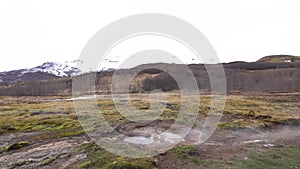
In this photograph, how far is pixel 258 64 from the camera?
6693 inches

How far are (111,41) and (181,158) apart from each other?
12.9m

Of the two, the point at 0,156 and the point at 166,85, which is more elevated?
the point at 166,85

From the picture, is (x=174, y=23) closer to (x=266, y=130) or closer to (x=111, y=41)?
(x=111, y=41)

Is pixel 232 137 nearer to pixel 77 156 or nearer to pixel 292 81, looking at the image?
pixel 77 156

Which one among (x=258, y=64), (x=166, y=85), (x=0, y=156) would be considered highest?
(x=258, y=64)

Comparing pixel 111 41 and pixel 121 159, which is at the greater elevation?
pixel 111 41

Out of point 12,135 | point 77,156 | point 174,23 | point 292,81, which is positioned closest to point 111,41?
point 174,23

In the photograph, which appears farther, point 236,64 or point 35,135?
point 236,64

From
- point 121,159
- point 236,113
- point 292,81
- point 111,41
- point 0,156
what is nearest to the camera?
point 121,159

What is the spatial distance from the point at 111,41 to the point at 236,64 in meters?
170

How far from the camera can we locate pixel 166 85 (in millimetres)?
135875

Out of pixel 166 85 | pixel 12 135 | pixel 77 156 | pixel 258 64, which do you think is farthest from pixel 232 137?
pixel 258 64

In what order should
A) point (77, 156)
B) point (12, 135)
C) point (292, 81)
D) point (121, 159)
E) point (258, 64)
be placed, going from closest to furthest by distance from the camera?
point (121, 159) < point (77, 156) < point (12, 135) < point (292, 81) < point (258, 64)

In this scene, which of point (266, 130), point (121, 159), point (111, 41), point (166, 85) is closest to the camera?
point (121, 159)
